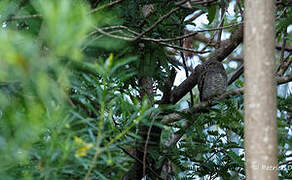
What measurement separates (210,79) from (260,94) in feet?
6.49

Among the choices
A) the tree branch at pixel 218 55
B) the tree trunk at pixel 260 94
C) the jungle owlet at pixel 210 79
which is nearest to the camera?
the tree trunk at pixel 260 94

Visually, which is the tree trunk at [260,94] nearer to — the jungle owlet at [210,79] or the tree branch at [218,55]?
the tree branch at [218,55]

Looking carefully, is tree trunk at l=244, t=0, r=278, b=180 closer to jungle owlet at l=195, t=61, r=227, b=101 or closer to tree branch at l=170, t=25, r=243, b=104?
tree branch at l=170, t=25, r=243, b=104

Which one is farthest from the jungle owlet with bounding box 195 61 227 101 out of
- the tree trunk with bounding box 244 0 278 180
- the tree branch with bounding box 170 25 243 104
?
the tree trunk with bounding box 244 0 278 180

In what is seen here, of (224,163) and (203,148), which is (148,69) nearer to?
(203,148)

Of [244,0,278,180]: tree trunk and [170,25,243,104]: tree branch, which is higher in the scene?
[170,25,243,104]: tree branch

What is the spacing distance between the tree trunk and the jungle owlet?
1.87 m

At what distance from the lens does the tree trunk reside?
0.88 meters

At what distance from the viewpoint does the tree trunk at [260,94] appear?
0.88 m

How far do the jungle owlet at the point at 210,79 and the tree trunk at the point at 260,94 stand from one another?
1.87m

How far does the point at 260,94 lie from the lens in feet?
2.94

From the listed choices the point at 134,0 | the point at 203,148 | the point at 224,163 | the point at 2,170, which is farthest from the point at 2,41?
the point at 224,163

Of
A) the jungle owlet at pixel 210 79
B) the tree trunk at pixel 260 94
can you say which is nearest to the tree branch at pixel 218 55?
the jungle owlet at pixel 210 79

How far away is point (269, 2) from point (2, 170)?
2.39 ft
